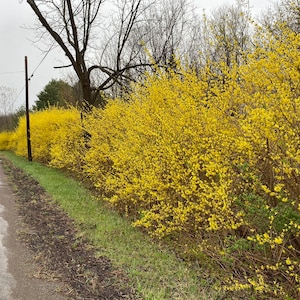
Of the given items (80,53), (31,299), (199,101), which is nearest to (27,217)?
(31,299)

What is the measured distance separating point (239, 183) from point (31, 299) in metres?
2.47

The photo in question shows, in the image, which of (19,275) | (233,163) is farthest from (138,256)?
(233,163)

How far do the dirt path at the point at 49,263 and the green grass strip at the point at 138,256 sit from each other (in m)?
0.16

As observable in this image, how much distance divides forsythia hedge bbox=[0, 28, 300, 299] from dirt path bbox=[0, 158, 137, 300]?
3.08ft

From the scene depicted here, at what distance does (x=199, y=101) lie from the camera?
4.99 m

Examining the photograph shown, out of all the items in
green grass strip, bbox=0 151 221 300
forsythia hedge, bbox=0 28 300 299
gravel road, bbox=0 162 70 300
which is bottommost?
gravel road, bbox=0 162 70 300

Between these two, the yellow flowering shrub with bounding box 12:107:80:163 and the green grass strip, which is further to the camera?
the yellow flowering shrub with bounding box 12:107:80:163

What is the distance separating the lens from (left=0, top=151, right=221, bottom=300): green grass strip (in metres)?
3.93

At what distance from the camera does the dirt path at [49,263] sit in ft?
13.2

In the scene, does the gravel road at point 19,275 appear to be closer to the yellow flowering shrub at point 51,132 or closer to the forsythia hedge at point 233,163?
the forsythia hedge at point 233,163

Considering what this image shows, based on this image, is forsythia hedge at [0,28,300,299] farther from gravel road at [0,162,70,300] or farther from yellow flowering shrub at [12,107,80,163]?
yellow flowering shrub at [12,107,80,163]

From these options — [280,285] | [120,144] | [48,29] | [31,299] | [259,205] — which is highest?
[48,29]

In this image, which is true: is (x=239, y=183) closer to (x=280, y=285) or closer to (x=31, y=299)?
(x=280, y=285)

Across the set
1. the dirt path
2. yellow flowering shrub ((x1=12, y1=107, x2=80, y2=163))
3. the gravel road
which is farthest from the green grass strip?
yellow flowering shrub ((x1=12, y1=107, x2=80, y2=163))
